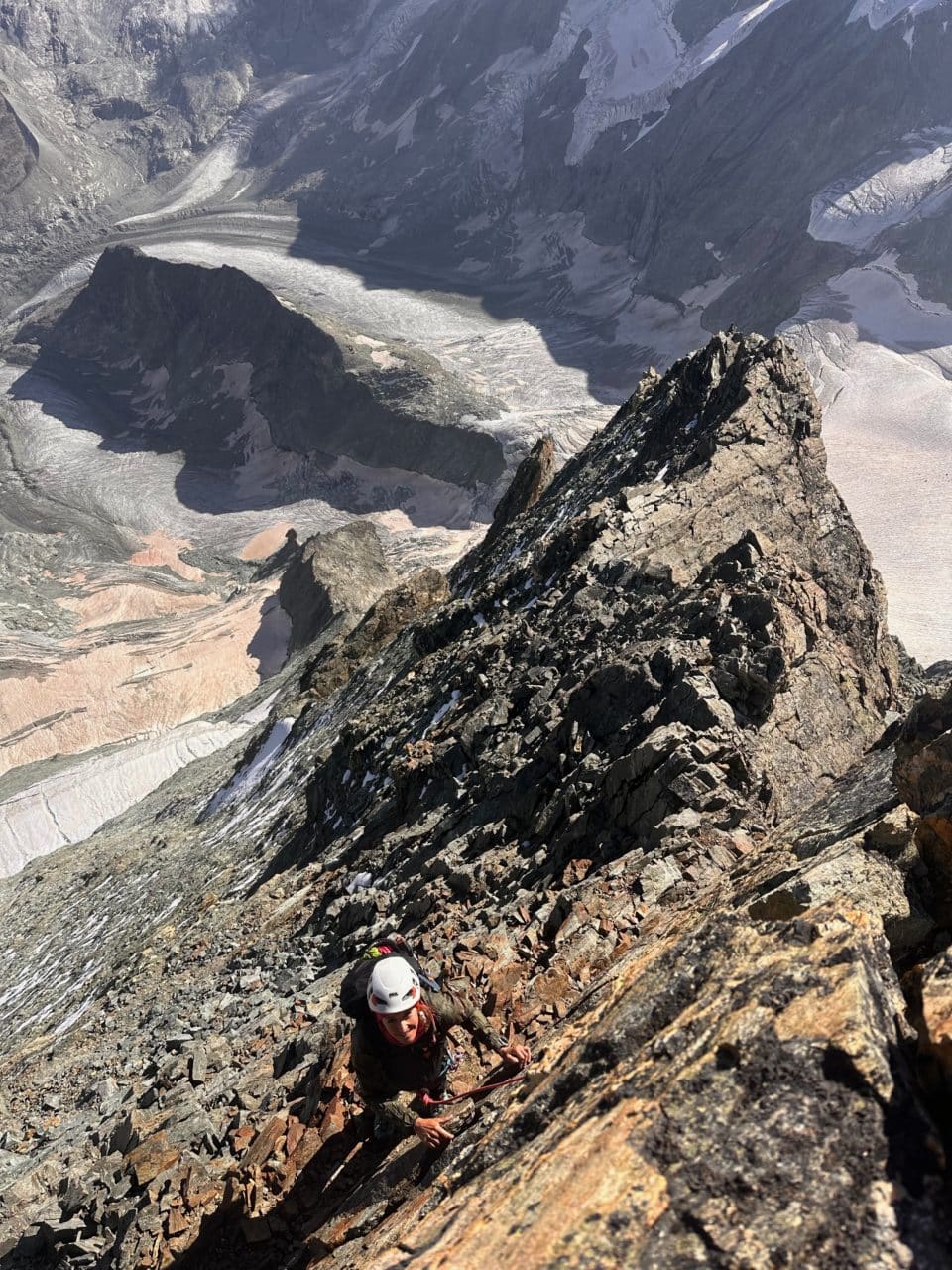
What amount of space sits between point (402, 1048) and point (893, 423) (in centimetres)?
5306

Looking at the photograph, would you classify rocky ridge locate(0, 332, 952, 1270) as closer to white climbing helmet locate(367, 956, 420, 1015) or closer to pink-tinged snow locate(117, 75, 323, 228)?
white climbing helmet locate(367, 956, 420, 1015)

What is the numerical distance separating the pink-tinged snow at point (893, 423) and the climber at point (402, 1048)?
1302 inches

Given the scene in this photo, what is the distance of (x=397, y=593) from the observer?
25828 millimetres

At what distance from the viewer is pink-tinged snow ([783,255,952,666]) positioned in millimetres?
38062

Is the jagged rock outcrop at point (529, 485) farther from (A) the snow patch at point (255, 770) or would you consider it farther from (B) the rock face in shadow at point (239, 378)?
(B) the rock face in shadow at point (239, 378)

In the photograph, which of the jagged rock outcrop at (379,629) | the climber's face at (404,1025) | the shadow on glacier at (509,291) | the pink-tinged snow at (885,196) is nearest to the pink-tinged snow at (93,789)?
the jagged rock outcrop at (379,629)

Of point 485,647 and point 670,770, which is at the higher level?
point 485,647

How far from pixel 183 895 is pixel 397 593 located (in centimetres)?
1212

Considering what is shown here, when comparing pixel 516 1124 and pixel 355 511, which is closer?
pixel 516 1124

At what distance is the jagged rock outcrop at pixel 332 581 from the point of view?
1564 inches

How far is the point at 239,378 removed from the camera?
75.5 m

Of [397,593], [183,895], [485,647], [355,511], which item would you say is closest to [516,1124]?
[485,647]

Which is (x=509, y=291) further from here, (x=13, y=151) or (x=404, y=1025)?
(x=404, y=1025)

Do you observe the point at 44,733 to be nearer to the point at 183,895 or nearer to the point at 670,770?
the point at 183,895
